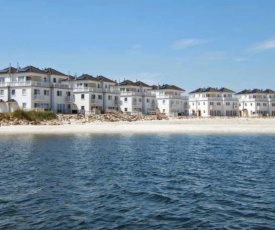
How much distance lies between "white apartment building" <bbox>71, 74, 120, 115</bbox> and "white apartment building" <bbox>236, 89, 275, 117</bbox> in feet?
168

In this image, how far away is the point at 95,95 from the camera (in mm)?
87250

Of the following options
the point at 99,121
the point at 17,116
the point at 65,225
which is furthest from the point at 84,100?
the point at 65,225

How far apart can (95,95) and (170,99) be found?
95.4 feet

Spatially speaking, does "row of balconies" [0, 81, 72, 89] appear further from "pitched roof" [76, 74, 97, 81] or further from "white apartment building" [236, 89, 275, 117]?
"white apartment building" [236, 89, 275, 117]

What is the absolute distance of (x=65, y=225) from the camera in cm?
1295

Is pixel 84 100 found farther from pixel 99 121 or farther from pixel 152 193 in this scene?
pixel 152 193

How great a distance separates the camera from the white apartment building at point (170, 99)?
358 feet

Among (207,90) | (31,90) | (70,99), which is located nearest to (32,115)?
(31,90)

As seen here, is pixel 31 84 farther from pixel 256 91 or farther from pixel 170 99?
pixel 256 91

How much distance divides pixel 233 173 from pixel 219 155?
9.42m

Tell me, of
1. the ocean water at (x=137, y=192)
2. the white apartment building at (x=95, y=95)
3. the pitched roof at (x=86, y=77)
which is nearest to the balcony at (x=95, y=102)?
the white apartment building at (x=95, y=95)

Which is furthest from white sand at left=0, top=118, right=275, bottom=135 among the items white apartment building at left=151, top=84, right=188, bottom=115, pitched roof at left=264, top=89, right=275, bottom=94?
pitched roof at left=264, top=89, right=275, bottom=94

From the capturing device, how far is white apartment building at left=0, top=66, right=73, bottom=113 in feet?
247

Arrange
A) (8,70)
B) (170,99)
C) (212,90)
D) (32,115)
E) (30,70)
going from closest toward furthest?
(32,115)
(30,70)
(8,70)
(170,99)
(212,90)
